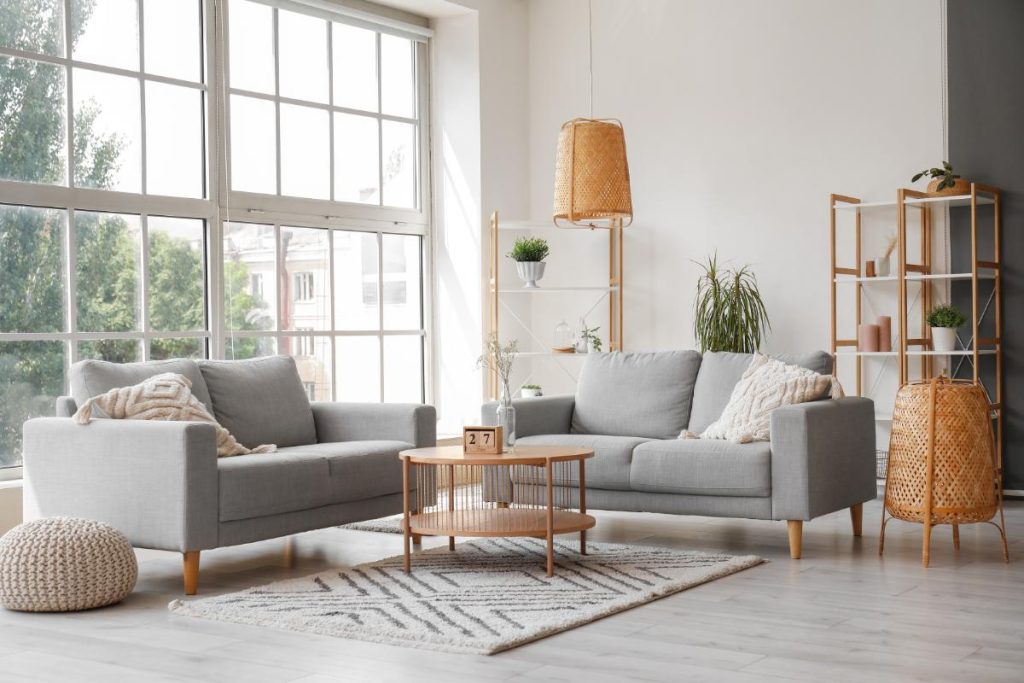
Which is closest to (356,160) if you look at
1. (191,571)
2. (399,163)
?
(399,163)

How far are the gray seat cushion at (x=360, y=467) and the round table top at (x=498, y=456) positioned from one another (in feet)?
0.92

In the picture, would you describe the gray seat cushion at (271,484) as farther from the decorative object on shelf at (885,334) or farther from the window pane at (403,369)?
the decorative object on shelf at (885,334)

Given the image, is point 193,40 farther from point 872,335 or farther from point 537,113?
point 872,335

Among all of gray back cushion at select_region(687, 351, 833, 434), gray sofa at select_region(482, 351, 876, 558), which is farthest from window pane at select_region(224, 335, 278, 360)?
gray back cushion at select_region(687, 351, 833, 434)

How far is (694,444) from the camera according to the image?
4945 mm

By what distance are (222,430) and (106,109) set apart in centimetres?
187

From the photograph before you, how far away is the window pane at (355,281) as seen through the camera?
7.11 meters

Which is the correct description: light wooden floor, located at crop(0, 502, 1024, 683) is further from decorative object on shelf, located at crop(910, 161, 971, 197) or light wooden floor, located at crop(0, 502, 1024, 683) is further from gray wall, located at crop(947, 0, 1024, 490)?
decorative object on shelf, located at crop(910, 161, 971, 197)

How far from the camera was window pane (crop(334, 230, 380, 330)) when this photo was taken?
7109 mm

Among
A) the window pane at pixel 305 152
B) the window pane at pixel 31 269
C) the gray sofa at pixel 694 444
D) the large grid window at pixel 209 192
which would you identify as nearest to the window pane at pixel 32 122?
the large grid window at pixel 209 192

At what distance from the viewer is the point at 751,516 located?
4.77m

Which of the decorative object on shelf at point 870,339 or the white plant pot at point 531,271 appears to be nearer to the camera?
the decorative object on shelf at point 870,339

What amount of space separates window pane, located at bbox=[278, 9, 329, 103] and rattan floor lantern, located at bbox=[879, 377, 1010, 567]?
12.7 feet

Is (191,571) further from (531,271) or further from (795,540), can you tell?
(531,271)
